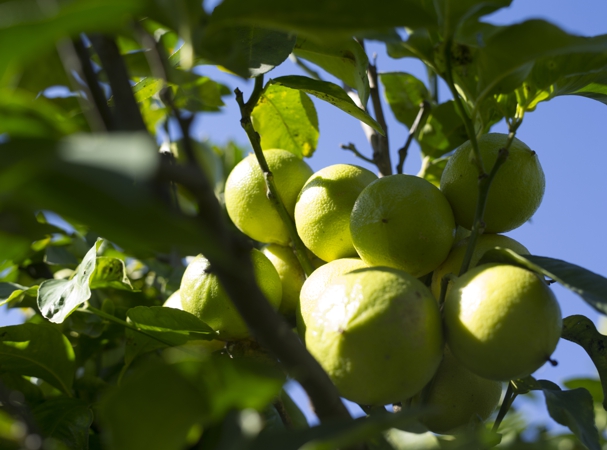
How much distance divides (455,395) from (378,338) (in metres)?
0.35

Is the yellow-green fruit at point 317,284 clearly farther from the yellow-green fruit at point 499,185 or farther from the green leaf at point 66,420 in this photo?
the green leaf at point 66,420

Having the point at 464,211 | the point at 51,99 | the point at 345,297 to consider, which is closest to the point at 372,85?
the point at 464,211

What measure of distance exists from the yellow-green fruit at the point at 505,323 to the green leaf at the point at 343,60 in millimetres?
476

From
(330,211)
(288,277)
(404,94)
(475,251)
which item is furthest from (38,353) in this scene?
(404,94)

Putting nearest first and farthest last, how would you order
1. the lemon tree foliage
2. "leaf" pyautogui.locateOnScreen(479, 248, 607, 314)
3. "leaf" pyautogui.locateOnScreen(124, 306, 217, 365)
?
the lemon tree foliage → "leaf" pyautogui.locateOnScreen(479, 248, 607, 314) → "leaf" pyautogui.locateOnScreen(124, 306, 217, 365)

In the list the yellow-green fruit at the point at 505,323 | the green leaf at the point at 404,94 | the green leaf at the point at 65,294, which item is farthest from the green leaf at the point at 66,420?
the green leaf at the point at 404,94

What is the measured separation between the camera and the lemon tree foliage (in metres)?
0.42

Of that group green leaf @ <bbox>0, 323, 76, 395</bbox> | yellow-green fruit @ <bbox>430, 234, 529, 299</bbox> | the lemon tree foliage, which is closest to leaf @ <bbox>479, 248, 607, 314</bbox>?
the lemon tree foliage

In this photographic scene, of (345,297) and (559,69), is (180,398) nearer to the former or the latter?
(345,297)

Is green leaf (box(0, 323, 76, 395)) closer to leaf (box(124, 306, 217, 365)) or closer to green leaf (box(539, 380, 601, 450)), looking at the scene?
leaf (box(124, 306, 217, 365))

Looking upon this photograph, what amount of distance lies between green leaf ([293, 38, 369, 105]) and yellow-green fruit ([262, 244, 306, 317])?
0.38 metres

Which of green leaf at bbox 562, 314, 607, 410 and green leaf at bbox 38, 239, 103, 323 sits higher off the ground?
green leaf at bbox 38, 239, 103, 323

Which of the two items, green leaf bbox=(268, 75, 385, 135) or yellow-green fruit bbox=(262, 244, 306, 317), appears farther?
yellow-green fruit bbox=(262, 244, 306, 317)

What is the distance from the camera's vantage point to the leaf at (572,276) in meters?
0.75
